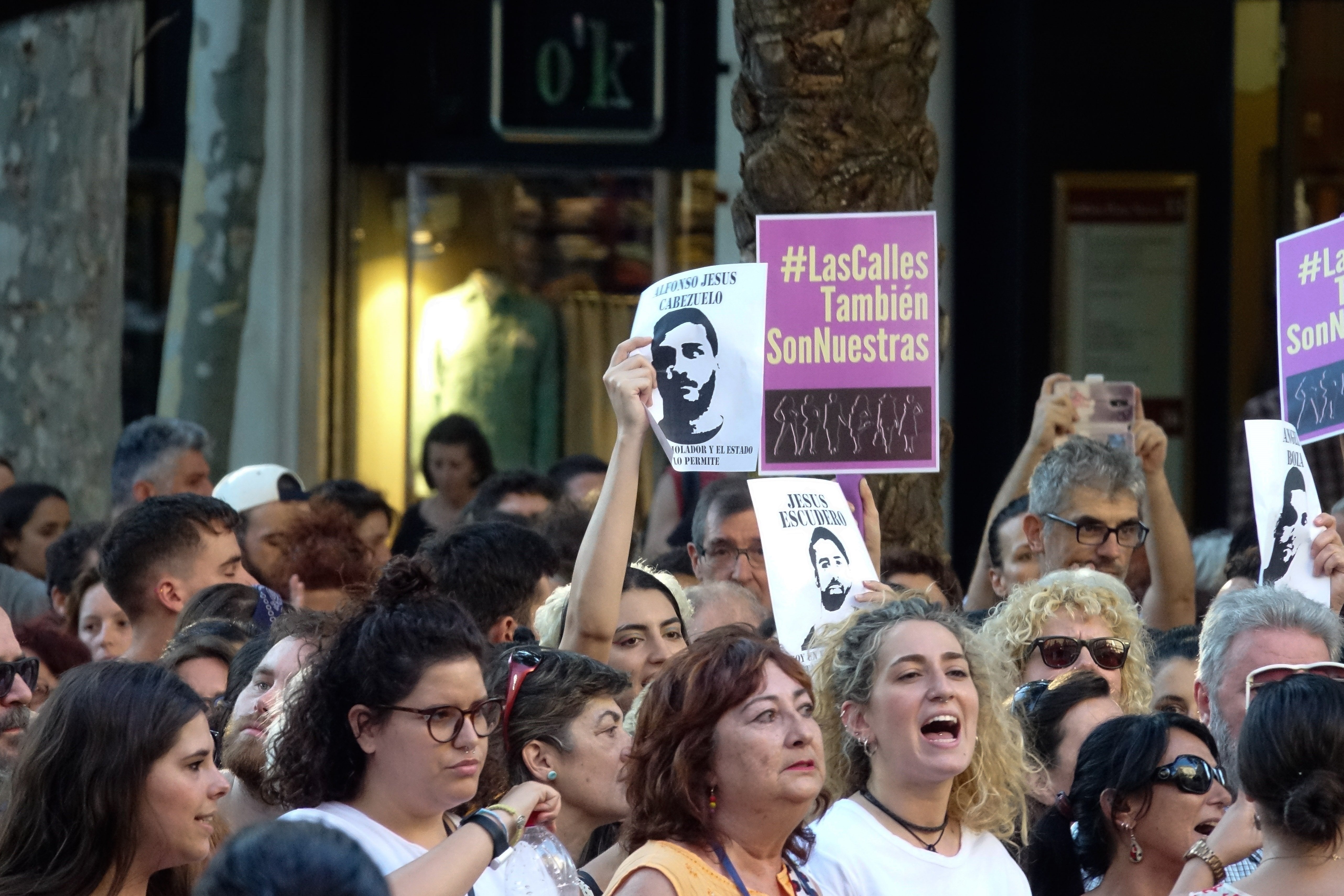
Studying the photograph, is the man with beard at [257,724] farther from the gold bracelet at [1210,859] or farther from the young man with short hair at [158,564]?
the gold bracelet at [1210,859]

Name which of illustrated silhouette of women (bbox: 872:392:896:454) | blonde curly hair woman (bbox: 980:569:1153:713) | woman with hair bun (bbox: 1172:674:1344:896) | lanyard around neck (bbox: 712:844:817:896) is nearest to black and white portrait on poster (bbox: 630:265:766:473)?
illustrated silhouette of women (bbox: 872:392:896:454)

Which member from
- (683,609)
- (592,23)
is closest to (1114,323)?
(592,23)

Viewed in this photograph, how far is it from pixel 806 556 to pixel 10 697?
191cm

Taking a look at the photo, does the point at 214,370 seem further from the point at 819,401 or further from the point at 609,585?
the point at 609,585

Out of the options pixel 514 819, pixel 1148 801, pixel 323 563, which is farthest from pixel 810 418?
pixel 514 819

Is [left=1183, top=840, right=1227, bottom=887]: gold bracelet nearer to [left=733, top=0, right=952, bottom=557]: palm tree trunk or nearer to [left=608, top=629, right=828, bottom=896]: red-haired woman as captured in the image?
[left=608, top=629, right=828, bottom=896]: red-haired woman

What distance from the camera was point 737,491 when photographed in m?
6.55

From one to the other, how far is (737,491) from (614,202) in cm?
615

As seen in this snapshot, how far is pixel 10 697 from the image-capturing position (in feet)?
15.5

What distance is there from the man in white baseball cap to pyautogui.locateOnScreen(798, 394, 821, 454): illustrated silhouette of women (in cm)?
208

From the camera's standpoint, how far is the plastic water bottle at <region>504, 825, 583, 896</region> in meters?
3.83

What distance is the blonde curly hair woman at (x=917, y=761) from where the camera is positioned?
4188 mm

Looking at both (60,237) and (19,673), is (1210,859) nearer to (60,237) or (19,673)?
(19,673)

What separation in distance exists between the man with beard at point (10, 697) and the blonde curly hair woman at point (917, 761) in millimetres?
1789
